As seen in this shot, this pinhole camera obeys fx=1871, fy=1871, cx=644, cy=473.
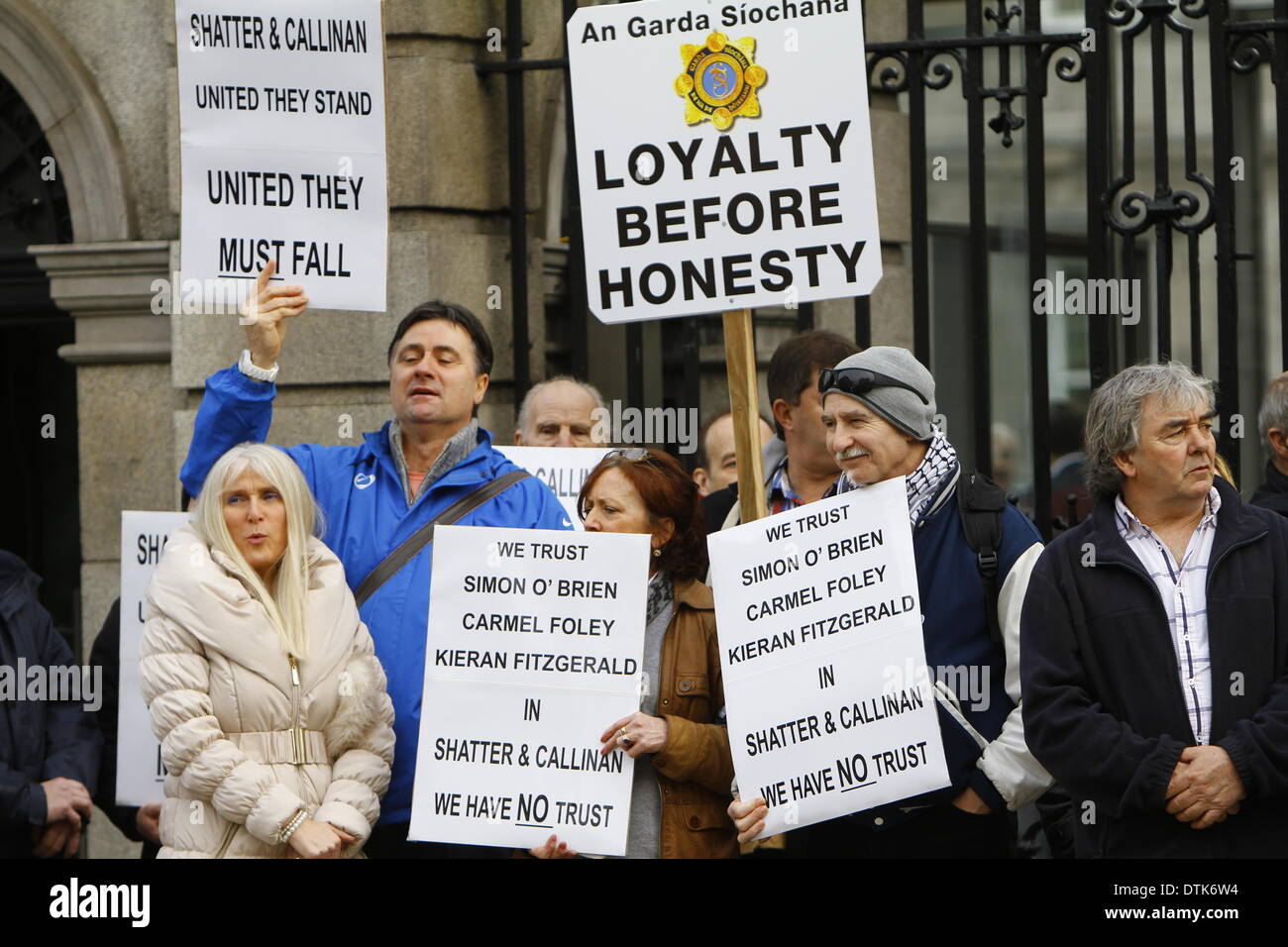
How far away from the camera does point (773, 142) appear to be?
4.81 meters

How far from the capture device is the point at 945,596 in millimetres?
4418

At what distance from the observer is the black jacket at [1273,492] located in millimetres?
5137

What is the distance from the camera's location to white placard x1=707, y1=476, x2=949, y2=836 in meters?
4.28

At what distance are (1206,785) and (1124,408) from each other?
2.88 ft

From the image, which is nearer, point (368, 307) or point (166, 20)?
point (368, 307)

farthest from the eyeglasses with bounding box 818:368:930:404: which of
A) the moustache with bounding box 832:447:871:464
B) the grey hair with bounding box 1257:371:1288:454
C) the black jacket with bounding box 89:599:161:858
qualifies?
the black jacket with bounding box 89:599:161:858

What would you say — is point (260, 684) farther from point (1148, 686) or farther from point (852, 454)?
point (1148, 686)

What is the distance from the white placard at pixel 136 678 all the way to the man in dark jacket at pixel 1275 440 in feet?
10.5

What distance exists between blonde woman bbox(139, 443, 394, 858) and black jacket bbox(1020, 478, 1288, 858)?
1.61 meters

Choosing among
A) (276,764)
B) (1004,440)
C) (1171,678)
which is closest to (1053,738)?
(1171,678)

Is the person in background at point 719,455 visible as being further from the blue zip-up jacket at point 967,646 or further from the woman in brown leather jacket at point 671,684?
the blue zip-up jacket at point 967,646

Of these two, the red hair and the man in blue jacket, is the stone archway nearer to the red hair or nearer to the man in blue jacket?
the man in blue jacket

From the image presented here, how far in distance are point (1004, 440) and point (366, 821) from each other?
8615 mm

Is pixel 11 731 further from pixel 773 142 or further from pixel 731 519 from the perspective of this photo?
pixel 773 142
